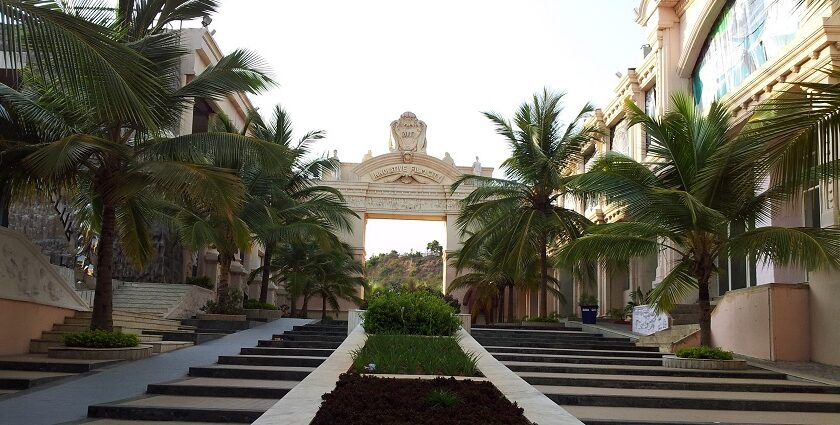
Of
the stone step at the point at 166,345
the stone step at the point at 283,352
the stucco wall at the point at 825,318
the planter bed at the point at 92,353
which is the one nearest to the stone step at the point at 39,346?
the planter bed at the point at 92,353

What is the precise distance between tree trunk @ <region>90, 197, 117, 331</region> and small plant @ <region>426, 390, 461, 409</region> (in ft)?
33.5

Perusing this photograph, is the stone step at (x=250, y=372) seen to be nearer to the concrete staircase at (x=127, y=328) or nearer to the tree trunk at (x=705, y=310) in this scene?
the concrete staircase at (x=127, y=328)

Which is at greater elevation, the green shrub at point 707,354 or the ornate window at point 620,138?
the ornate window at point 620,138

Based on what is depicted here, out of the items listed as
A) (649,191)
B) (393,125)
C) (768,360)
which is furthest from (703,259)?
(393,125)

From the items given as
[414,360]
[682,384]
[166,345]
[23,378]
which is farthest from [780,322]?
[23,378]

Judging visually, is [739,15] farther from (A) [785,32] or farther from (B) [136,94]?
(B) [136,94]

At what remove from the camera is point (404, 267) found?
7744 cm

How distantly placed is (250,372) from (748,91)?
14.3 meters

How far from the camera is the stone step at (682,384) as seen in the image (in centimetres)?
1188

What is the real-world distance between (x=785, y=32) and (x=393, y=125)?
2490cm

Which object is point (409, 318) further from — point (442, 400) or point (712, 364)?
point (442, 400)

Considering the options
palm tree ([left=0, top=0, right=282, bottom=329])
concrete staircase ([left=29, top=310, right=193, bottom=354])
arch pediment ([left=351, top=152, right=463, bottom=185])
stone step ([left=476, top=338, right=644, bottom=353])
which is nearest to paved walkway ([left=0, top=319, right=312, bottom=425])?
concrete staircase ([left=29, top=310, right=193, bottom=354])

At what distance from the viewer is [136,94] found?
7262mm

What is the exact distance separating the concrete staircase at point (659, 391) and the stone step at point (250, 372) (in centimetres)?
353
